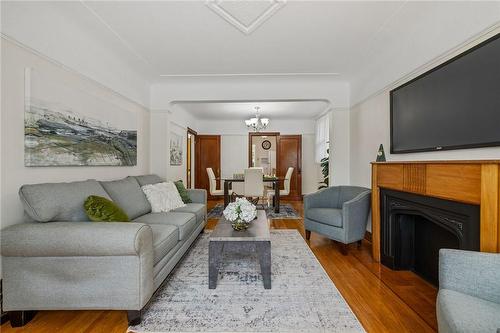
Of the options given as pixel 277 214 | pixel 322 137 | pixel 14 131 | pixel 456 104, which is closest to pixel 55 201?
pixel 14 131

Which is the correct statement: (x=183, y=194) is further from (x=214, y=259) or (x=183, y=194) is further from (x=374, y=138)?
(x=374, y=138)

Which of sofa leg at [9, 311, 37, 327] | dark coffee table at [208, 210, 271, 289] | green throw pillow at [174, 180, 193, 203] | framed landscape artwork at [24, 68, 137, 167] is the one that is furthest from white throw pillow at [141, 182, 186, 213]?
sofa leg at [9, 311, 37, 327]

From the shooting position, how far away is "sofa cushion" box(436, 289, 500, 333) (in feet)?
3.33

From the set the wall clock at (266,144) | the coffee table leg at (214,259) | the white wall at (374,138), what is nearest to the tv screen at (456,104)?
the white wall at (374,138)

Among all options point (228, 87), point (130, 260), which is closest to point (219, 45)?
point (228, 87)

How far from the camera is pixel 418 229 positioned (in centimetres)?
252

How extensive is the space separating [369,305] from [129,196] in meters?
2.66

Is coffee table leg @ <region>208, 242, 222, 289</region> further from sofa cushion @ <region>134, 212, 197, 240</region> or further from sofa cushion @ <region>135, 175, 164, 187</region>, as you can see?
sofa cushion @ <region>135, 175, 164, 187</region>

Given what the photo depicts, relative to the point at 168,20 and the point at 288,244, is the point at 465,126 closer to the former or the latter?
the point at 288,244

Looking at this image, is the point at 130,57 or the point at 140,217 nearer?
the point at 140,217

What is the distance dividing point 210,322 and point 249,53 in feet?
9.90

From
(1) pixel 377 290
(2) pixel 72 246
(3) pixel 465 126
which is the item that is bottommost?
(1) pixel 377 290

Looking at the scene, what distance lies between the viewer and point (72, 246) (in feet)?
5.08

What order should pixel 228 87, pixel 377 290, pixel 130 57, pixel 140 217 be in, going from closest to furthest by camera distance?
pixel 377 290
pixel 140 217
pixel 130 57
pixel 228 87
